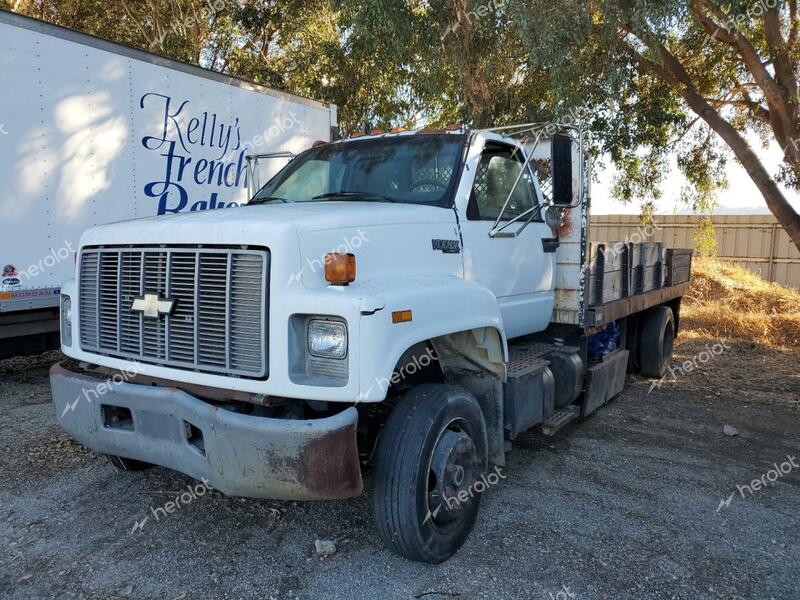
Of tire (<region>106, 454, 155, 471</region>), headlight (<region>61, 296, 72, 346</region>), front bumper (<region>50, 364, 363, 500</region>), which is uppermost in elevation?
headlight (<region>61, 296, 72, 346</region>)

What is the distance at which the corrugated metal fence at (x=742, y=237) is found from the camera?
16.1m

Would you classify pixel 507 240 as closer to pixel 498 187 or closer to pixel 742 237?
pixel 498 187

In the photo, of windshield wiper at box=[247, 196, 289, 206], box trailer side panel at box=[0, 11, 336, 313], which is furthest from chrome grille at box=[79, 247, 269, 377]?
box trailer side panel at box=[0, 11, 336, 313]

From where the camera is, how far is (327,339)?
9.46ft

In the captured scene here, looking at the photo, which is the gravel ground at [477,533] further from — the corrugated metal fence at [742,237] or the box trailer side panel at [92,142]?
the corrugated metal fence at [742,237]

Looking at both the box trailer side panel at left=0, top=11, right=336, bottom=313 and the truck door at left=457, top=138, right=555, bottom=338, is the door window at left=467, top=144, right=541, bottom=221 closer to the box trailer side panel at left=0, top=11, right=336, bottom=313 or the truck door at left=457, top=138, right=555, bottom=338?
the truck door at left=457, top=138, right=555, bottom=338

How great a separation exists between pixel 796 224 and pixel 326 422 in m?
9.17

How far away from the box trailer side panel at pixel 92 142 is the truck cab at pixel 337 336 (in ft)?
8.51

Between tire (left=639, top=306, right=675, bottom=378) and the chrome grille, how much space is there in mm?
5839

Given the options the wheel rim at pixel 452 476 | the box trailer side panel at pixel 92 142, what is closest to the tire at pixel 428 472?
the wheel rim at pixel 452 476

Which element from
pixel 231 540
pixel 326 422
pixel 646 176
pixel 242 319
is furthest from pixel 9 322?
pixel 646 176

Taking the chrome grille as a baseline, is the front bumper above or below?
below

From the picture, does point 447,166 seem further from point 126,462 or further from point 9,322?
point 9,322

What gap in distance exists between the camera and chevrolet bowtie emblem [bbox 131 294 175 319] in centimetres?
318
